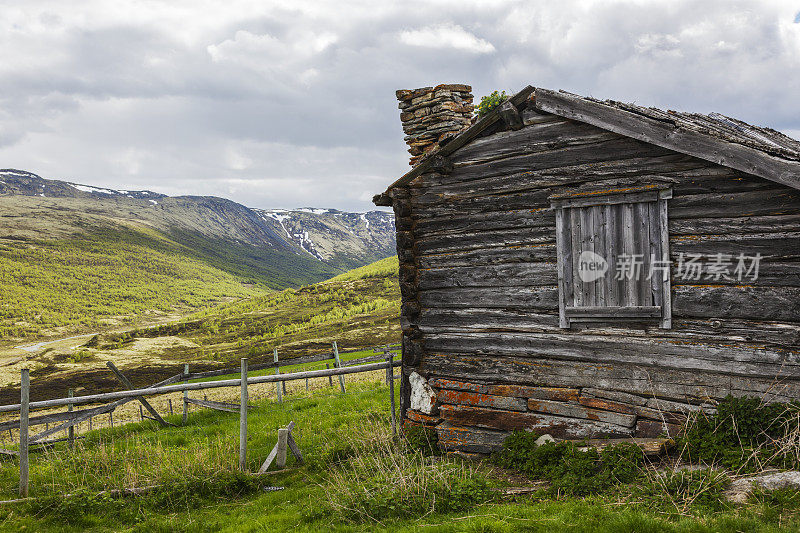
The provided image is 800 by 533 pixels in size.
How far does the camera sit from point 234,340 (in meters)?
47.0

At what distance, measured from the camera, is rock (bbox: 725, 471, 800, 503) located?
4.56 metres

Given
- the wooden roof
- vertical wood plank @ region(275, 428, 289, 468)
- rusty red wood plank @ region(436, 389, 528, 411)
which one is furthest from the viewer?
vertical wood plank @ region(275, 428, 289, 468)

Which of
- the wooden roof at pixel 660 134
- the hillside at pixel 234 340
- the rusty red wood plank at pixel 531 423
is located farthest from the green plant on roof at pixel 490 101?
the hillside at pixel 234 340

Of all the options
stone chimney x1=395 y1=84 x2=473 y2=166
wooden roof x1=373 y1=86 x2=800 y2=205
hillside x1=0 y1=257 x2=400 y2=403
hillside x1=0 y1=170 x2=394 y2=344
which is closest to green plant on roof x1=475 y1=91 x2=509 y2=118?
stone chimney x1=395 y1=84 x2=473 y2=166

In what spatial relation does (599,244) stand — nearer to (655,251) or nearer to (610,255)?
(610,255)

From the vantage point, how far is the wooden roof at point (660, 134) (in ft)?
18.1

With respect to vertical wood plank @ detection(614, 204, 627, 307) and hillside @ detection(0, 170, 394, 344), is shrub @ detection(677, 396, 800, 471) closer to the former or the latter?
vertical wood plank @ detection(614, 204, 627, 307)

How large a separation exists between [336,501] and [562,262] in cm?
415

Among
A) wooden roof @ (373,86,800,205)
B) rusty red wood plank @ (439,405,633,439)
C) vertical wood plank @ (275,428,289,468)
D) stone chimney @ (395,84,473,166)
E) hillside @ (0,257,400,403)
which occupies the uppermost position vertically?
stone chimney @ (395,84,473,166)

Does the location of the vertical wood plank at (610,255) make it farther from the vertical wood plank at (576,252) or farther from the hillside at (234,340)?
the hillside at (234,340)

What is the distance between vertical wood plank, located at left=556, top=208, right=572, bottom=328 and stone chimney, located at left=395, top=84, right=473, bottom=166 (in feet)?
13.5

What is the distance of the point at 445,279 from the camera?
796cm

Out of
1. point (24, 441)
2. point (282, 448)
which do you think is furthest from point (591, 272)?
point (24, 441)

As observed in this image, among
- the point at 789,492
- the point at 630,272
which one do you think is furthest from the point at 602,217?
the point at 789,492
